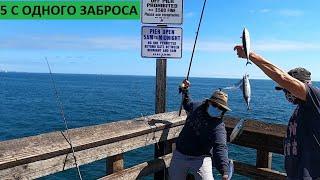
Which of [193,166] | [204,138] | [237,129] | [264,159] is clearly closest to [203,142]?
[204,138]

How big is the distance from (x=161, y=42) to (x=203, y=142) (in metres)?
1.51

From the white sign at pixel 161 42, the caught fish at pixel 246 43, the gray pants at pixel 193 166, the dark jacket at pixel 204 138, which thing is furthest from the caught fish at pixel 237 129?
the caught fish at pixel 246 43

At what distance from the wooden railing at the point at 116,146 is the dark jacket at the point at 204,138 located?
30 centimetres

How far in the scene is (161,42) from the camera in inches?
238

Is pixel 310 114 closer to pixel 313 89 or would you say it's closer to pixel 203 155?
pixel 313 89

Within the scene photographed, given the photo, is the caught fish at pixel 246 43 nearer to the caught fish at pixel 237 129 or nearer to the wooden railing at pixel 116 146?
the wooden railing at pixel 116 146

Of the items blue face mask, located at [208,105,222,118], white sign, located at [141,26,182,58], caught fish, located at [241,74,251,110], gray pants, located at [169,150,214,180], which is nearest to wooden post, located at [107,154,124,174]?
gray pants, located at [169,150,214,180]

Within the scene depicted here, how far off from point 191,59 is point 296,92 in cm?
306

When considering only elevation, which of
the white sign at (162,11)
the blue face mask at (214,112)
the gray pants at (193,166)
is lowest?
the gray pants at (193,166)

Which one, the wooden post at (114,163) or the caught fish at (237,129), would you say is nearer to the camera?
the wooden post at (114,163)

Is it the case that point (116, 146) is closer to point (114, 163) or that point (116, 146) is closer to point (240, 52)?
point (114, 163)

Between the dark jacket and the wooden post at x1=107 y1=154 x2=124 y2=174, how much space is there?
95cm

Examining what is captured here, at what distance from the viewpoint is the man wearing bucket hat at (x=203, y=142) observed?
17.5 feet

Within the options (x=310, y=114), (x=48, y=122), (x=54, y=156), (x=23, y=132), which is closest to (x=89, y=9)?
(x=54, y=156)
